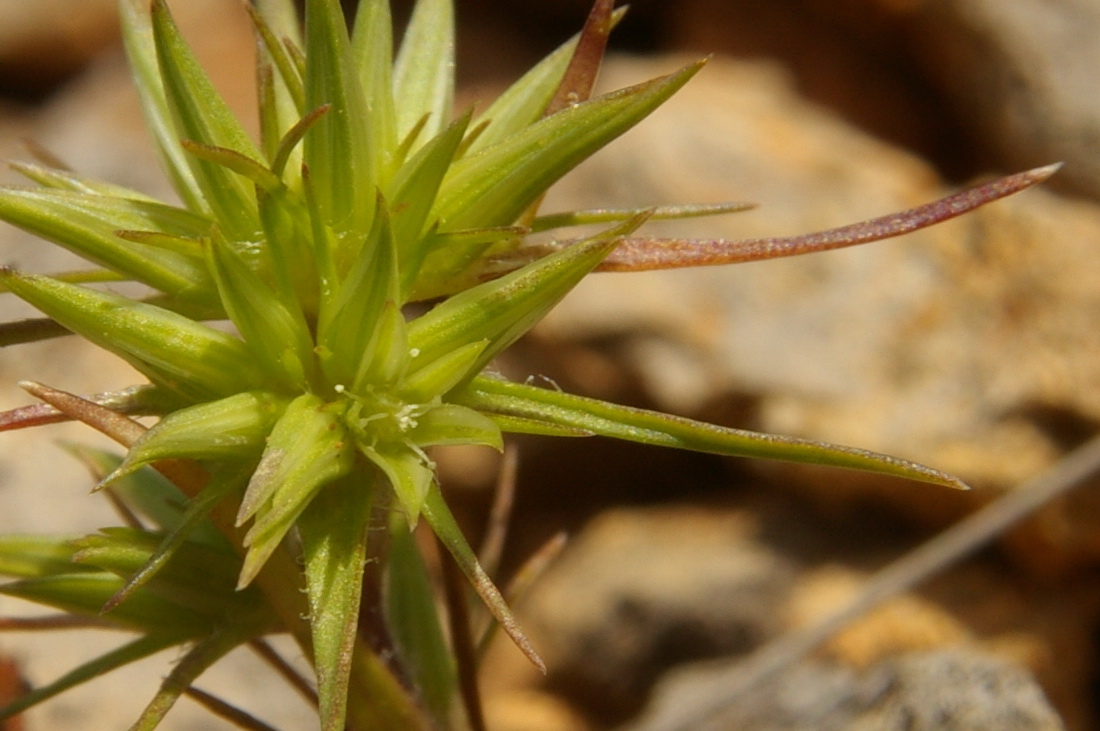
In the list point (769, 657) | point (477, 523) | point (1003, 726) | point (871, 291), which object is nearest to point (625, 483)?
point (477, 523)

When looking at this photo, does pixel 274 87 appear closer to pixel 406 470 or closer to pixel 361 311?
pixel 361 311

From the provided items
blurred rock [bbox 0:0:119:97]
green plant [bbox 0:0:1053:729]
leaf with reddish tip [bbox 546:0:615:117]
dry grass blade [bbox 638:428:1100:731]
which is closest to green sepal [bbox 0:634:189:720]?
green plant [bbox 0:0:1053:729]

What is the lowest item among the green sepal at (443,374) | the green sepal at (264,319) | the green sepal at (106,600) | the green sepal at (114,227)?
the green sepal at (106,600)

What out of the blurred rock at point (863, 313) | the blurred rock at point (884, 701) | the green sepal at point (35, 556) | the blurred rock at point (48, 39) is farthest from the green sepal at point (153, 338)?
the blurred rock at point (48, 39)

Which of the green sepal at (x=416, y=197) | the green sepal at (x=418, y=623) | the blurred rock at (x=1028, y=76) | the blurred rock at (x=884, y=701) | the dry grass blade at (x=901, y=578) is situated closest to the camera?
the green sepal at (x=416, y=197)

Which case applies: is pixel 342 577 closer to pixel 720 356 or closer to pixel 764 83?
pixel 720 356

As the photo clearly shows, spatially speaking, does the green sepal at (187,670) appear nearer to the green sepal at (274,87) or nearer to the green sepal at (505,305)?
the green sepal at (505,305)

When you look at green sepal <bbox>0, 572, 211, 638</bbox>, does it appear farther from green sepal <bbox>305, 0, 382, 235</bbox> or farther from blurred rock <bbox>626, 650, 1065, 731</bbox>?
blurred rock <bbox>626, 650, 1065, 731</bbox>

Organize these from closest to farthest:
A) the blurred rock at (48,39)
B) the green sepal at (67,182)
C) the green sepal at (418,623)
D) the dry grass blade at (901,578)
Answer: the green sepal at (67,182), the green sepal at (418,623), the dry grass blade at (901,578), the blurred rock at (48,39)
